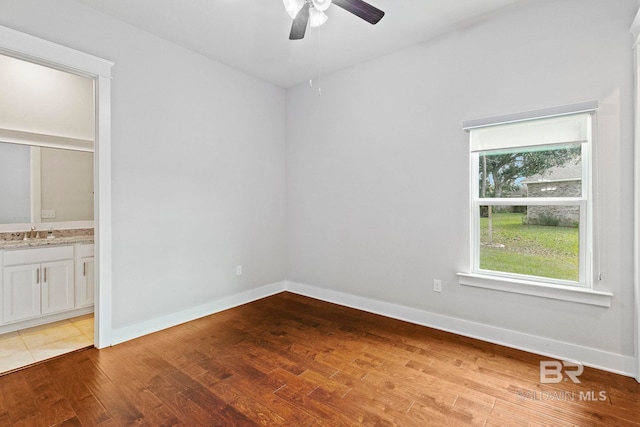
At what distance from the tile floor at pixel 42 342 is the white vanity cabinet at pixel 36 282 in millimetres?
161

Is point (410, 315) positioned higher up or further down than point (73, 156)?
further down

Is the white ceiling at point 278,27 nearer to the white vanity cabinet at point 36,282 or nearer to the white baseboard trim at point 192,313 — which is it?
the white vanity cabinet at point 36,282

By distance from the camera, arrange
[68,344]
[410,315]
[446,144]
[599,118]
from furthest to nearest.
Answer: [410,315] → [446,144] → [68,344] → [599,118]

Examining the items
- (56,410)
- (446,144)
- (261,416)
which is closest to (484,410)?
(261,416)

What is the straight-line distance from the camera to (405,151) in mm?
3205

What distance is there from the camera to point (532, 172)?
2613mm

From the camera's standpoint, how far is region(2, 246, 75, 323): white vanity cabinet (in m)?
2.89

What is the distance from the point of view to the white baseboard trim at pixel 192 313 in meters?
2.77

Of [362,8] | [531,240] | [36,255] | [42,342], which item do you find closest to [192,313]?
[42,342]

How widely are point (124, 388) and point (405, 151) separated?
3.12 metres

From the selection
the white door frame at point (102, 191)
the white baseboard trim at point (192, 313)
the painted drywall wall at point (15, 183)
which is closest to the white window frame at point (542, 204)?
the white baseboard trim at point (192, 313)

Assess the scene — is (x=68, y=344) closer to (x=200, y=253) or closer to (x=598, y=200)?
(x=200, y=253)

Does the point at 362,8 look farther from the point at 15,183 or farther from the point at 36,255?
the point at 15,183

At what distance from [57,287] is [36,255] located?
39 cm
